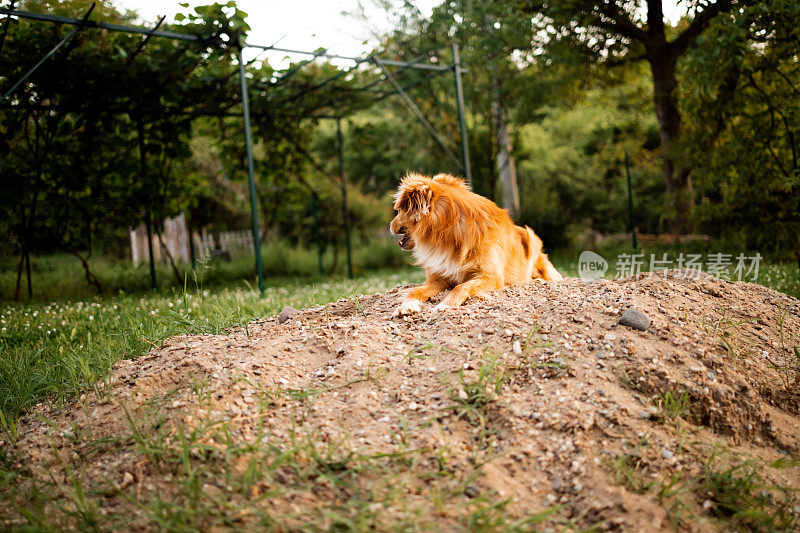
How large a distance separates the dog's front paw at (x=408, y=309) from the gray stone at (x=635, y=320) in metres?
1.35

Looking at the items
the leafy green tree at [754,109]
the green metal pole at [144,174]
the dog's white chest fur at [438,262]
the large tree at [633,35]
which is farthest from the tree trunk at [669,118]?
the green metal pole at [144,174]

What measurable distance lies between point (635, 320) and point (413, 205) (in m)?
1.74

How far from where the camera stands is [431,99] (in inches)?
560

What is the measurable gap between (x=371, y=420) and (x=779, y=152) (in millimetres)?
6339

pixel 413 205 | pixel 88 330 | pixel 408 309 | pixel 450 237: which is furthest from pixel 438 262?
pixel 88 330

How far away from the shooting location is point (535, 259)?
4957 mm

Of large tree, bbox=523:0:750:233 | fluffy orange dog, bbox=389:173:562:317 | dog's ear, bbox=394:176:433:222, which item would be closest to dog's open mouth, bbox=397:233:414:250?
fluffy orange dog, bbox=389:173:562:317

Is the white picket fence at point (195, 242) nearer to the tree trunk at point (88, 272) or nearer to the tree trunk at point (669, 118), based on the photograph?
the tree trunk at point (88, 272)

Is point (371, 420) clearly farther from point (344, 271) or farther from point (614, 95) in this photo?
point (614, 95)

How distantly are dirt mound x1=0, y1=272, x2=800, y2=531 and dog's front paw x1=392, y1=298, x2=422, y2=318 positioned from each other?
13 cm

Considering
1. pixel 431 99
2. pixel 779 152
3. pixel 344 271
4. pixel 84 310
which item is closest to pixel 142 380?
pixel 84 310

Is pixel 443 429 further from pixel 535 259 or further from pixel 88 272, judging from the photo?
pixel 88 272

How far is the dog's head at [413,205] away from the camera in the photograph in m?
3.93

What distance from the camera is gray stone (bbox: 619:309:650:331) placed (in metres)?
3.14
